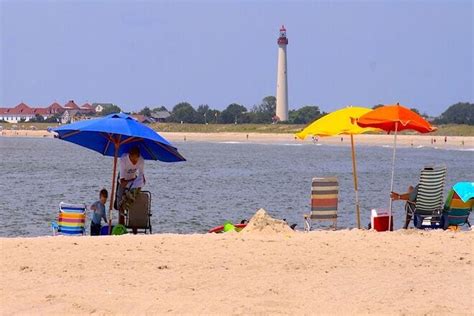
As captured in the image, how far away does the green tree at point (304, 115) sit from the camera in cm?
12361

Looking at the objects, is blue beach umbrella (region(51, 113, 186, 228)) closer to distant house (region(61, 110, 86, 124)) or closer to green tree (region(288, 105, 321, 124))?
green tree (region(288, 105, 321, 124))

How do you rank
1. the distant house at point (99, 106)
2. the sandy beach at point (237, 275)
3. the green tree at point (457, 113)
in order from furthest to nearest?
1. the distant house at point (99, 106)
2. the green tree at point (457, 113)
3. the sandy beach at point (237, 275)

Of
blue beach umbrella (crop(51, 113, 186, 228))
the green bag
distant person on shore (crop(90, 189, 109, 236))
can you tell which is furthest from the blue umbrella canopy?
the green bag

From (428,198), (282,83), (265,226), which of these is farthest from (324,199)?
(282,83)

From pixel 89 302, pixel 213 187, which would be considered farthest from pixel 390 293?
pixel 213 187

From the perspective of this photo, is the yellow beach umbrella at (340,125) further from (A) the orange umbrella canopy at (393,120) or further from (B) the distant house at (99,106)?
(B) the distant house at (99,106)

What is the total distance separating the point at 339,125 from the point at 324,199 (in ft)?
3.45

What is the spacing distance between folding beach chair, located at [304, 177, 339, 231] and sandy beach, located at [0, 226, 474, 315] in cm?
214

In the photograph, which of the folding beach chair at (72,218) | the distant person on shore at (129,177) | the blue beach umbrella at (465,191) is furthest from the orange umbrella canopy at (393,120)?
the folding beach chair at (72,218)

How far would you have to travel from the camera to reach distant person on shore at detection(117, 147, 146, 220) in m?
10.5

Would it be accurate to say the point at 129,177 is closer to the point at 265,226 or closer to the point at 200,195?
the point at 265,226

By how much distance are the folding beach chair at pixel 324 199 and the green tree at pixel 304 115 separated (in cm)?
11021

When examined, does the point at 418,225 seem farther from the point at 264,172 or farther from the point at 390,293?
the point at 264,172

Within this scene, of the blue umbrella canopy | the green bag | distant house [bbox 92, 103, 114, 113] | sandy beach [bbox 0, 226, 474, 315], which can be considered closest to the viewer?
sandy beach [bbox 0, 226, 474, 315]
